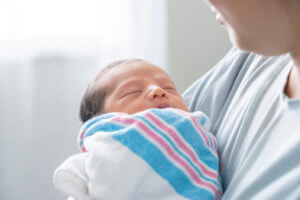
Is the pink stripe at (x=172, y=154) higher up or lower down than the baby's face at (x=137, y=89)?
lower down

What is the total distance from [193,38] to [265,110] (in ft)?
4.76

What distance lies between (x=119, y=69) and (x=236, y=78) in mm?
350

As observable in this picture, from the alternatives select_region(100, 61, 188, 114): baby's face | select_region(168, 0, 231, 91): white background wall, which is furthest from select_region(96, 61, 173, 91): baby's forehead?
select_region(168, 0, 231, 91): white background wall

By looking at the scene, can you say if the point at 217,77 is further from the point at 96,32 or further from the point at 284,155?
the point at 96,32

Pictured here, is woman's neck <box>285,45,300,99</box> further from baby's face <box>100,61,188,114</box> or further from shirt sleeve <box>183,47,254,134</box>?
baby's face <box>100,61,188,114</box>

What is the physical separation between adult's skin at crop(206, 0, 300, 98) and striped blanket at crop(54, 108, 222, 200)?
241 millimetres

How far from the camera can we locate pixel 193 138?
0.89 m

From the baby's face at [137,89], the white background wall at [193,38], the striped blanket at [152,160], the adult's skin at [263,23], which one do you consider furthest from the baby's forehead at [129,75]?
the white background wall at [193,38]

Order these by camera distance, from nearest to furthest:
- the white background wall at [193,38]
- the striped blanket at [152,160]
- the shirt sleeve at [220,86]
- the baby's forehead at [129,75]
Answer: the striped blanket at [152,160] < the shirt sleeve at [220,86] < the baby's forehead at [129,75] < the white background wall at [193,38]

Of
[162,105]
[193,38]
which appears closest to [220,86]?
[162,105]

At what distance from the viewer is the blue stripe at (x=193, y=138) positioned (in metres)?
0.88

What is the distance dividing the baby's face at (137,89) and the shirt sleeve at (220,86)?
0.06m

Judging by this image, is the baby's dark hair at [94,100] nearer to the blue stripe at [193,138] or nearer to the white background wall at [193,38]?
the blue stripe at [193,138]

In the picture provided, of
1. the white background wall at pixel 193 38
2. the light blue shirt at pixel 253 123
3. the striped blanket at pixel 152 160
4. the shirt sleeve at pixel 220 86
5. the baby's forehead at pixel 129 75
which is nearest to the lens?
the light blue shirt at pixel 253 123
